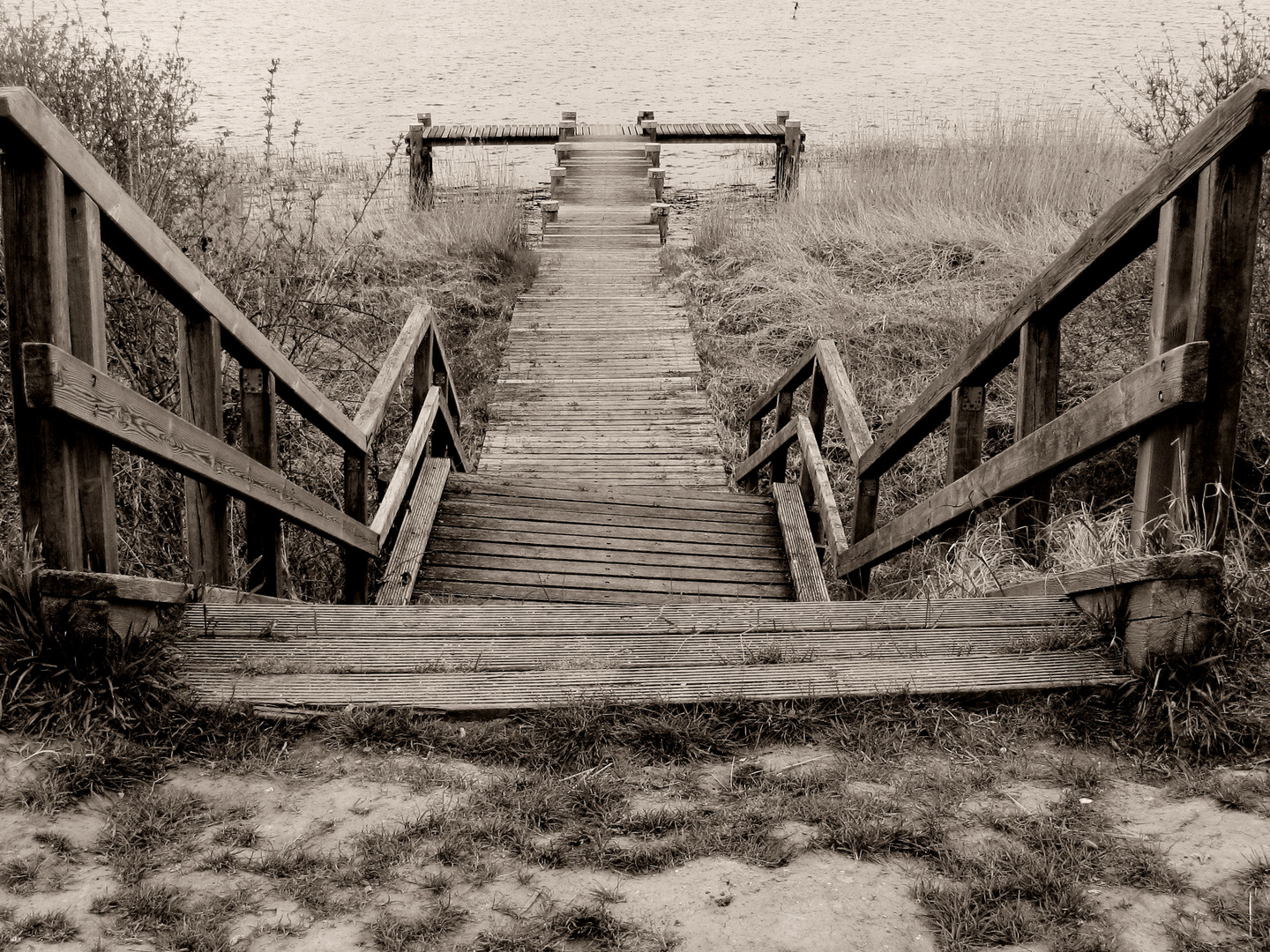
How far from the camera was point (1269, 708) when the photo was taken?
2.42m

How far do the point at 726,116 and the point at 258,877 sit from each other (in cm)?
2372

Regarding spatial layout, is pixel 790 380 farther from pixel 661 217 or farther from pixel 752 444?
pixel 661 217

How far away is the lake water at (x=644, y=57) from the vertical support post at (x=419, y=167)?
14.3ft

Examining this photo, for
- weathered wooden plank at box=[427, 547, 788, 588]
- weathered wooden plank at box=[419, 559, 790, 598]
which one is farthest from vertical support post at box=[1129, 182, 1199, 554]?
weathered wooden plank at box=[427, 547, 788, 588]

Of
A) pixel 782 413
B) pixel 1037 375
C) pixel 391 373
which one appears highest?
pixel 1037 375

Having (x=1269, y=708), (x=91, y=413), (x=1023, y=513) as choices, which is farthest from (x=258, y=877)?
(x=1023, y=513)

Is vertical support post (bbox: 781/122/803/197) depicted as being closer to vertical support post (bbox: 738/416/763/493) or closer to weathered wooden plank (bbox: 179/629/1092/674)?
vertical support post (bbox: 738/416/763/493)

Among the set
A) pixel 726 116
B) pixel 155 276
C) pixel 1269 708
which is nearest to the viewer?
pixel 1269 708

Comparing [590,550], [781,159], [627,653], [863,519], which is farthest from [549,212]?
[627,653]

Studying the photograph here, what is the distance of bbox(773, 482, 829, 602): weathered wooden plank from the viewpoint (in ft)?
18.1

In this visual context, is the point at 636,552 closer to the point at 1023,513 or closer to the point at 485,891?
the point at 1023,513

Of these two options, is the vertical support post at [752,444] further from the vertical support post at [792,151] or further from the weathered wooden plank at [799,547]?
the vertical support post at [792,151]

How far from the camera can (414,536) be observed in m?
5.57

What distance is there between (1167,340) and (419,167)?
559 inches
